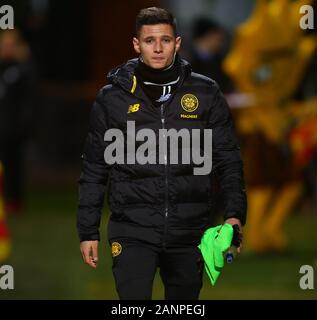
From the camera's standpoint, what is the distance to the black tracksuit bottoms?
6.73 metres

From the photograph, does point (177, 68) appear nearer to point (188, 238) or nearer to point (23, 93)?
point (188, 238)

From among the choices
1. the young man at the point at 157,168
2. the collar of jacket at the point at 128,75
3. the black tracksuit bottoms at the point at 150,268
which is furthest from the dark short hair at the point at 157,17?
the black tracksuit bottoms at the point at 150,268

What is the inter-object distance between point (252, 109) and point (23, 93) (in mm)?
6032

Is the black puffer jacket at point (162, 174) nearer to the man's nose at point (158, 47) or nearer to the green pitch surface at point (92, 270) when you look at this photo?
the man's nose at point (158, 47)

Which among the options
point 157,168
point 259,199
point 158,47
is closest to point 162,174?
point 157,168

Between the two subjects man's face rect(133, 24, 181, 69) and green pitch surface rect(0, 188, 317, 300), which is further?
green pitch surface rect(0, 188, 317, 300)

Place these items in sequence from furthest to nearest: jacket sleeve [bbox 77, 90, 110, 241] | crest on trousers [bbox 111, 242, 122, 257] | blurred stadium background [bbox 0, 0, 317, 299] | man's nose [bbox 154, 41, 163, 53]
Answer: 1. blurred stadium background [bbox 0, 0, 317, 299]
2. crest on trousers [bbox 111, 242, 122, 257]
3. jacket sleeve [bbox 77, 90, 110, 241]
4. man's nose [bbox 154, 41, 163, 53]

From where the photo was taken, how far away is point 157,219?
6680mm

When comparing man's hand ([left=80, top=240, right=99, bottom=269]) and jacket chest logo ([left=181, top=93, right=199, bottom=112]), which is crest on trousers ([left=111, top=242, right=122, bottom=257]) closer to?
man's hand ([left=80, top=240, right=99, bottom=269])

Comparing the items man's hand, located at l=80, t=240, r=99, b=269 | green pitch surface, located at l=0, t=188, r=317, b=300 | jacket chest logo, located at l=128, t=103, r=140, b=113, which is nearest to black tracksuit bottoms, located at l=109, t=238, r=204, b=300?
man's hand, located at l=80, t=240, r=99, b=269

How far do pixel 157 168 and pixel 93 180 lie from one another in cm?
32

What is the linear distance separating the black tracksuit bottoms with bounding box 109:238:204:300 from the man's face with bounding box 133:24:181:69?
0.90 m

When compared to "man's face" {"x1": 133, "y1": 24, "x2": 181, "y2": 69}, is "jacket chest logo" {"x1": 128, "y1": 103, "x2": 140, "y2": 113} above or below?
below
